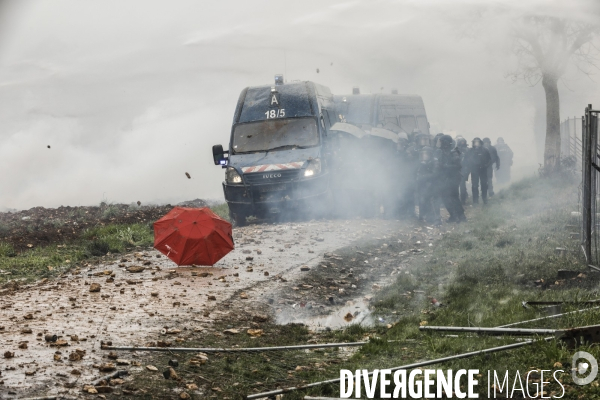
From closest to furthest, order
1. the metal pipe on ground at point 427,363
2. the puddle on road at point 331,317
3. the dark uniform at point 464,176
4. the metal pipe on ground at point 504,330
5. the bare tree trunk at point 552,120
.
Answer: the metal pipe on ground at point 427,363, the metal pipe on ground at point 504,330, the puddle on road at point 331,317, the dark uniform at point 464,176, the bare tree trunk at point 552,120

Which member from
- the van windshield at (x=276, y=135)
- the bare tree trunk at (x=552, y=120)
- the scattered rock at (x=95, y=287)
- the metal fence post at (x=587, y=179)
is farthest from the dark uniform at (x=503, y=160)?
the scattered rock at (x=95, y=287)

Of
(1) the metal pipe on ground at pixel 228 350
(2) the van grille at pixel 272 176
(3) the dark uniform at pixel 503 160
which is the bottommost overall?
(3) the dark uniform at pixel 503 160

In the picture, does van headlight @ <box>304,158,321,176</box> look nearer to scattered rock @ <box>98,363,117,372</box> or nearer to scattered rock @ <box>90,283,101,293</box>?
scattered rock @ <box>90,283,101,293</box>

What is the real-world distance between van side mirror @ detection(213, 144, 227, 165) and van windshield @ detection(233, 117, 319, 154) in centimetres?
35

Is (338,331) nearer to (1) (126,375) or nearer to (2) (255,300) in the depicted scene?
(2) (255,300)

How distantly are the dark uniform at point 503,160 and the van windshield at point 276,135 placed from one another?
544 inches

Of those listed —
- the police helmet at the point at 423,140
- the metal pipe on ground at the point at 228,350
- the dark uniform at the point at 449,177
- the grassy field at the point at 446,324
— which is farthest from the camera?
the police helmet at the point at 423,140

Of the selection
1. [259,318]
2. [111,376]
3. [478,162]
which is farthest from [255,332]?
[478,162]

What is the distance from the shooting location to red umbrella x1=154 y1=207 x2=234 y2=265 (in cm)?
1080

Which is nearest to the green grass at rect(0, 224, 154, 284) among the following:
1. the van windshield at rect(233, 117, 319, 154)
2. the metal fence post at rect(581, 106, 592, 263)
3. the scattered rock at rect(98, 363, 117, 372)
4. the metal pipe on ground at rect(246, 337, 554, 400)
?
the van windshield at rect(233, 117, 319, 154)

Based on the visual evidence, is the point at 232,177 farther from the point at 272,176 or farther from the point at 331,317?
the point at 331,317

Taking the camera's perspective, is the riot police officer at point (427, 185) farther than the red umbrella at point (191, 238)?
Yes

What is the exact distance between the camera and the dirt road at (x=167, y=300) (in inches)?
253

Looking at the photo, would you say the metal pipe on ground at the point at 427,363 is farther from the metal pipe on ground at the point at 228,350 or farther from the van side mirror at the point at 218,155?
the van side mirror at the point at 218,155
